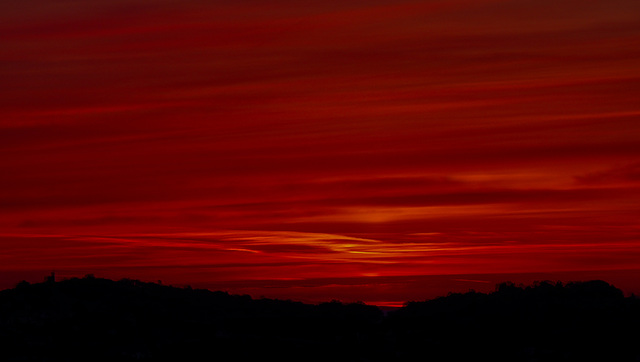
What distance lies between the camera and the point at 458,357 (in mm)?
71188

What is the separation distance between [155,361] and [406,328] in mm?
16263

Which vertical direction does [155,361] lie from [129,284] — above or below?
below

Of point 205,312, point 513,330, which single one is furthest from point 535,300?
point 205,312

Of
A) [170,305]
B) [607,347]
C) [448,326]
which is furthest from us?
[170,305]

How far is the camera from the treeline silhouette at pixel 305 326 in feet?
236

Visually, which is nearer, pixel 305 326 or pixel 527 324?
pixel 527 324

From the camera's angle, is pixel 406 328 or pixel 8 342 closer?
pixel 8 342

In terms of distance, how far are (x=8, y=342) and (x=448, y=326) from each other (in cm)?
2613

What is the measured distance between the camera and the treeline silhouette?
71.9 meters

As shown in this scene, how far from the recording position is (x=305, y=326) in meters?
81.1

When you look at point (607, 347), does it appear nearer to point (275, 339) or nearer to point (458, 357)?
point (458, 357)

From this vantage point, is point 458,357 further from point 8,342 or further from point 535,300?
point 8,342

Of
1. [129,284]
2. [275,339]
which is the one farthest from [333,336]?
[129,284]

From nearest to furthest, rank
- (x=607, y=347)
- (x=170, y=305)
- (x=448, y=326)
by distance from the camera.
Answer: (x=607, y=347), (x=448, y=326), (x=170, y=305)
